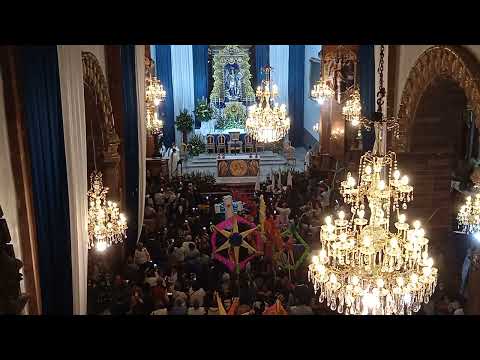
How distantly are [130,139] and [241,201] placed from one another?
404cm

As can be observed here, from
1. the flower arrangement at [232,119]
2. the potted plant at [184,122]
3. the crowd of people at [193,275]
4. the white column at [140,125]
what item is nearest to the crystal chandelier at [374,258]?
the crowd of people at [193,275]

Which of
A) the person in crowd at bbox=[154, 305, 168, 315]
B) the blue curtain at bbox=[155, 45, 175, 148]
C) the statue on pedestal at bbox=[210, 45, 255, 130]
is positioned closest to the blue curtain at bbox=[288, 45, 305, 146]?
the statue on pedestal at bbox=[210, 45, 255, 130]

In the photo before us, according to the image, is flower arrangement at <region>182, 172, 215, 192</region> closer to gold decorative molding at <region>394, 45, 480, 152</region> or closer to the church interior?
the church interior

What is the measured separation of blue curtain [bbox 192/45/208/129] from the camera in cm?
2338

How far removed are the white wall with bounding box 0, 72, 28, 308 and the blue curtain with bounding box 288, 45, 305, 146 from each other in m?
18.9

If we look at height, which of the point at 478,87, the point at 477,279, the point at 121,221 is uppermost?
the point at 478,87

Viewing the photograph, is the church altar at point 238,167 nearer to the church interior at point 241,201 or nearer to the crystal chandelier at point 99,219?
the church interior at point 241,201

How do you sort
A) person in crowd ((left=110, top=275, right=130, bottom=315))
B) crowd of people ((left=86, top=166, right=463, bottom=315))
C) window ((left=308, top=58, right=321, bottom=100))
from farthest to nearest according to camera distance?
window ((left=308, top=58, right=321, bottom=100))
crowd of people ((left=86, top=166, right=463, bottom=315))
person in crowd ((left=110, top=275, right=130, bottom=315))

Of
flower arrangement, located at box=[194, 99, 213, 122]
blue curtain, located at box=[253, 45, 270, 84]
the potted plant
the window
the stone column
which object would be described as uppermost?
blue curtain, located at box=[253, 45, 270, 84]

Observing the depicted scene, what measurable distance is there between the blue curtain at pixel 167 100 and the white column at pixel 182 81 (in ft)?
0.70

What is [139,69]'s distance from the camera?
11.4 m
